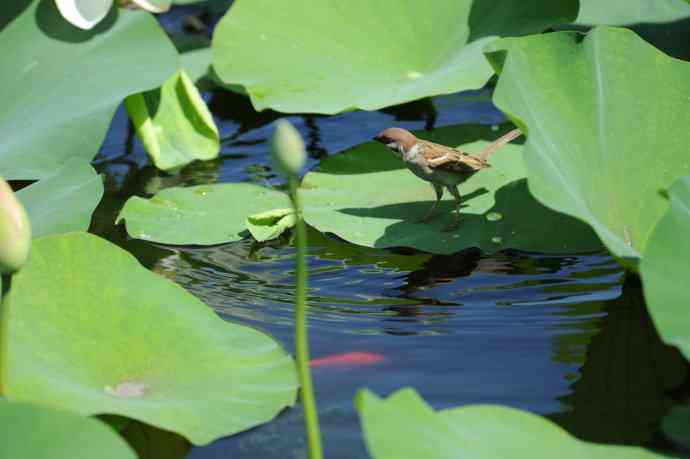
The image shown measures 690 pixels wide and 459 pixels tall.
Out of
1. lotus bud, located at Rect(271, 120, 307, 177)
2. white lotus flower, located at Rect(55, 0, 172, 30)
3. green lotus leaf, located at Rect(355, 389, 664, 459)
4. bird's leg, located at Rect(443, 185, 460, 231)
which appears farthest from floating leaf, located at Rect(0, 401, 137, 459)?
white lotus flower, located at Rect(55, 0, 172, 30)

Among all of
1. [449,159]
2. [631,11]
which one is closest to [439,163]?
[449,159]

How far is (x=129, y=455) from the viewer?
1692 millimetres

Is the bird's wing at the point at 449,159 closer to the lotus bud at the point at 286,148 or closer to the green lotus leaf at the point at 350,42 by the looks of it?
the green lotus leaf at the point at 350,42

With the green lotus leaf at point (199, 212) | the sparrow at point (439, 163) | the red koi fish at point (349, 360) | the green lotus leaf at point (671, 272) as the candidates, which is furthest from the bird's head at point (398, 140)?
the green lotus leaf at point (671, 272)

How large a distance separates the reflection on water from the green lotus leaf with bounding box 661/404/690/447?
0.09 ft

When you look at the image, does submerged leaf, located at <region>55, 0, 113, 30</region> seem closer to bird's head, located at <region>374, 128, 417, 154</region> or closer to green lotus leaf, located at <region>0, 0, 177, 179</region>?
green lotus leaf, located at <region>0, 0, 177, 179</region>

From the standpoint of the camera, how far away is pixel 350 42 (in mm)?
3805

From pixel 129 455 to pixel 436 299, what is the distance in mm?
1344

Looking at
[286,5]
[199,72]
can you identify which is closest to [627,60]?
[286,5]

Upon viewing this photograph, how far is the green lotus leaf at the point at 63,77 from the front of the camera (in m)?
3.29

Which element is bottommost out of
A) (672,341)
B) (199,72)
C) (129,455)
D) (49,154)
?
(199,72)

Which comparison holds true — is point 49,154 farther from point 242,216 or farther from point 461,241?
point 461,241

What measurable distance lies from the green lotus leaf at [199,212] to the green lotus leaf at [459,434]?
163 cm

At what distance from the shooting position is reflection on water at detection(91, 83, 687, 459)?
2.22m
